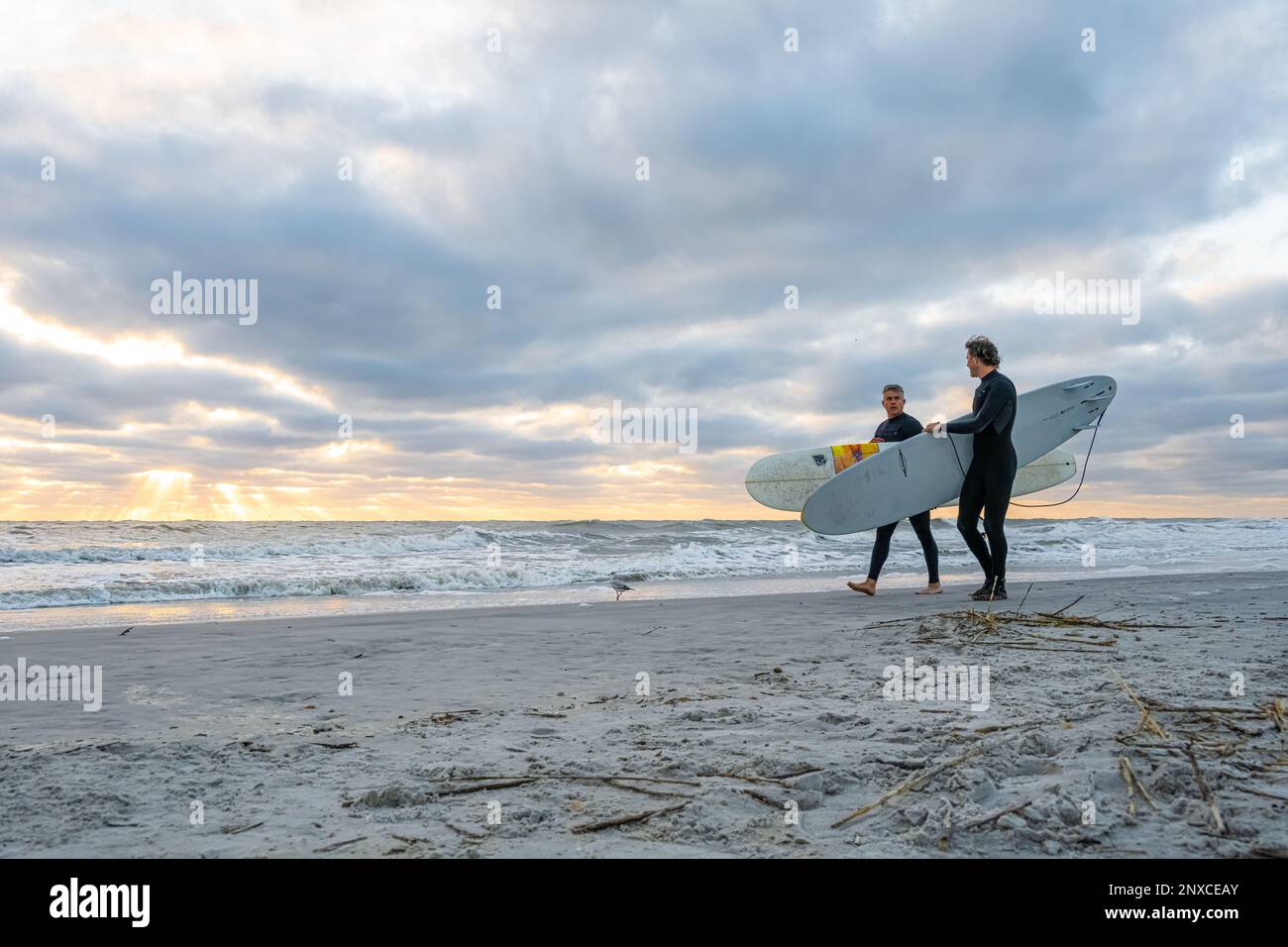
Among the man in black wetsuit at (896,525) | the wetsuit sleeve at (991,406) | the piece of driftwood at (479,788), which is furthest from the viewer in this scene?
the man in black wetsuit at (896,525)

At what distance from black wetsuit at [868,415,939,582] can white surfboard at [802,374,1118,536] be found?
0.08 m

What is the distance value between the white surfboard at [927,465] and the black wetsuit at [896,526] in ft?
0.26

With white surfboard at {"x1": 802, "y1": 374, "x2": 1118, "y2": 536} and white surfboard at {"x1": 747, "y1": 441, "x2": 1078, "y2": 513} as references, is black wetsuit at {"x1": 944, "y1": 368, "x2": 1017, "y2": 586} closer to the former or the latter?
white surfboard at {"x1": 802, "y1": 374, "x2": 1118, "y2": 536}

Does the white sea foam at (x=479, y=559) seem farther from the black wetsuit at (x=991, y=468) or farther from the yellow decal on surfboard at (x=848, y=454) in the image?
the black wetsuit at (x=991, y=468)

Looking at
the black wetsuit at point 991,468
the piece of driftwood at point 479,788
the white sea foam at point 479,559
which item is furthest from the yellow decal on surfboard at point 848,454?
the piece of driftwood at point 479,788

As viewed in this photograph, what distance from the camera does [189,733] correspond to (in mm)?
2650

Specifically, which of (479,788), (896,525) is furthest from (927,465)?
(479,788)

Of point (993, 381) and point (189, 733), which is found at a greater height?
point (993, 381)

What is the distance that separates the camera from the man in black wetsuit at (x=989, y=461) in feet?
18.6
